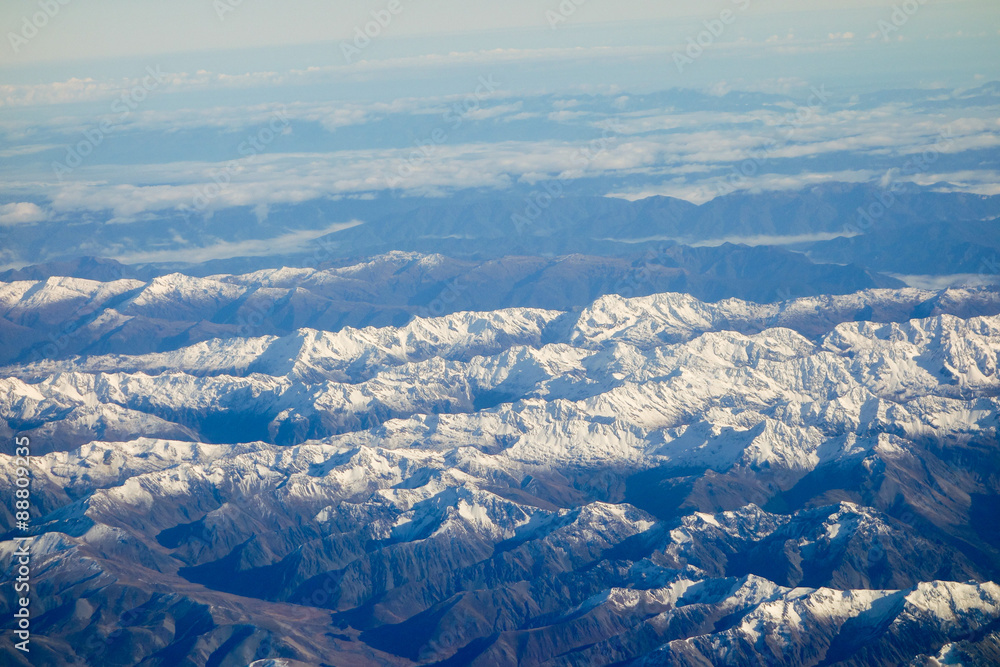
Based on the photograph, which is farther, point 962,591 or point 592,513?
point 592,513

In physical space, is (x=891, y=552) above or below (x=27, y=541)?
below

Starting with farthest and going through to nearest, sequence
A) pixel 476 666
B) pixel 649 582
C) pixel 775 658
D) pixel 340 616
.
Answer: pixel 340 616, pixel 649 582, pixel 476 666, pixel 775 658

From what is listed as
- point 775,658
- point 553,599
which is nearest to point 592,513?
point 553,599

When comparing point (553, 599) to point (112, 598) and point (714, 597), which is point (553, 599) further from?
point (112, 598)

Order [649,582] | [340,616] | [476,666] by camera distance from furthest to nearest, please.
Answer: [340,616] < [649,582] < [476,666]

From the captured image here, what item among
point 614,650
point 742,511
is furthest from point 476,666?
point 742,511

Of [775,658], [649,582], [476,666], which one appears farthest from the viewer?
[649,582]

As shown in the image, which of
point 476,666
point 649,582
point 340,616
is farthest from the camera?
point 340,616

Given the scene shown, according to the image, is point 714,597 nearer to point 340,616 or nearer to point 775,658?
point 775,658

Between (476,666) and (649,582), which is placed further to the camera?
(649,582)
